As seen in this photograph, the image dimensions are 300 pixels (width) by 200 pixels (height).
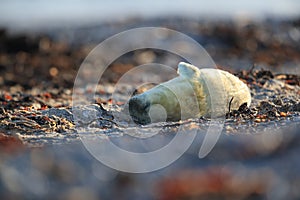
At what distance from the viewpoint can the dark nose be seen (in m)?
5.44

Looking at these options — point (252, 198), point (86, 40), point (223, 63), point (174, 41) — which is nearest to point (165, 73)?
point (223, 63)

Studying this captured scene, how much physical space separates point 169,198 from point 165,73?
9.17m

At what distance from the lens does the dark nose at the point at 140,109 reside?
5.44 metres

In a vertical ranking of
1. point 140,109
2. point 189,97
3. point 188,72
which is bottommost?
point 140,109

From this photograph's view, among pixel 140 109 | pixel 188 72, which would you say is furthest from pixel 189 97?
pixel 140 109

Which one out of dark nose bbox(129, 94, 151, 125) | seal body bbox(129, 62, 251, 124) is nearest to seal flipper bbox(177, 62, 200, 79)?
seal body bbox(129, 62, 251, 124)

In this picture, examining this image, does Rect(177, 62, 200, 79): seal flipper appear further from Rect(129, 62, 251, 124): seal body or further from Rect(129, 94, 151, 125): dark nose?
Rect(129, 94, 151, 125): dark nose

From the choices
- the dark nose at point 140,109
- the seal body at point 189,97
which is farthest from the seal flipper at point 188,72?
the dark nose at point 140,109

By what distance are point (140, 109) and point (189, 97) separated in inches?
21.7

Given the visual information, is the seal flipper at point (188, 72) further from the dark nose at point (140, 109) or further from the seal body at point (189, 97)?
the dark nose at point (140, 109)

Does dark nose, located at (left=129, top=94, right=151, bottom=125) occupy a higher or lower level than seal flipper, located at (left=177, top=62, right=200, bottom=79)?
lower

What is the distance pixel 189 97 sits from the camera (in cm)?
550

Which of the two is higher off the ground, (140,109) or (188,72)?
(188,72)

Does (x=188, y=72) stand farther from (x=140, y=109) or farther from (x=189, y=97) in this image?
(x=140, y=109)
